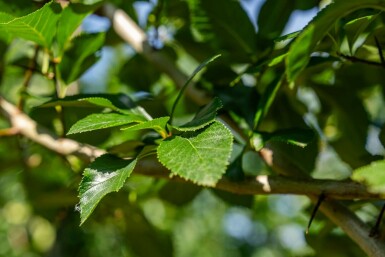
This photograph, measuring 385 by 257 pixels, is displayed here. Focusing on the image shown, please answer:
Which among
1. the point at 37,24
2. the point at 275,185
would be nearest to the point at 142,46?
the point at 37,24

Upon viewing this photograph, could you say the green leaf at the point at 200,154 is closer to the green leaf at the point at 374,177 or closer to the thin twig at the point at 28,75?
the green leaf at the point at 374,177

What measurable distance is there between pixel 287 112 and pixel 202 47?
0.47 feet

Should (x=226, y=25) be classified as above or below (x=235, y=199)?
above

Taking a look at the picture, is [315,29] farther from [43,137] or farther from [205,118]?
[43,137]

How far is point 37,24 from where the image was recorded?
593 mm

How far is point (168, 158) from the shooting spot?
0.44 metres

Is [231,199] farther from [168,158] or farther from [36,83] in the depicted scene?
[36,83]

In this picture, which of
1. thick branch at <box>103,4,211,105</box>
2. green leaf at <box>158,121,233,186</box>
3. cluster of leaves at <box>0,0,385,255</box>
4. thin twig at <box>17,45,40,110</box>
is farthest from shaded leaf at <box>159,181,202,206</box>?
green leaf at <box>158,121,233,186</box>

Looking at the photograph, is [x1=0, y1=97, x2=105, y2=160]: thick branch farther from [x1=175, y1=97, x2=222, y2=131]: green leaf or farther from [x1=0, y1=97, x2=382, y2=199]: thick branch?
[x1=175, y1=97, x2=222, y2=131]: green leaf

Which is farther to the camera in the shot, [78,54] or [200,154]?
[78,54]

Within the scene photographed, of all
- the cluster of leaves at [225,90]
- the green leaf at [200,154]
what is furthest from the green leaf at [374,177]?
the green leaf at [200,154]

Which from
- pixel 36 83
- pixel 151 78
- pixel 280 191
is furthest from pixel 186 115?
pixel 36 83

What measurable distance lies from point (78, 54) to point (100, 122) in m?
0.22

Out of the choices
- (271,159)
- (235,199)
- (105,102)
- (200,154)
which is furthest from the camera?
(235,199)
